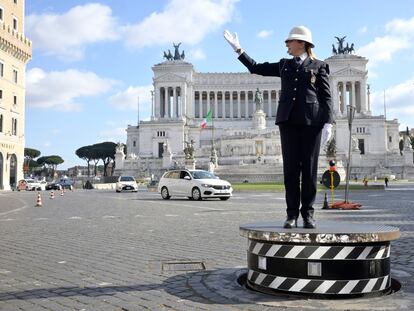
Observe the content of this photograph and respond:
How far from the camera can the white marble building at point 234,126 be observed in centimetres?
8369

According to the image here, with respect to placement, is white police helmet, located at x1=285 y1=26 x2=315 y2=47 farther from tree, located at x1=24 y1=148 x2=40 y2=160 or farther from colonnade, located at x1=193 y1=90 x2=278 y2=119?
tree, located at x1=24 y1=148 x2=40 y2=160

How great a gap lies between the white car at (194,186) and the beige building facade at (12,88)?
30575 mm

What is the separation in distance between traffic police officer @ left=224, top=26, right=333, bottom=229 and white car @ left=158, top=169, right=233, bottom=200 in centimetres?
1902

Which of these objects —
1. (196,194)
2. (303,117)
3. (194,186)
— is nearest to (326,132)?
(303,117)

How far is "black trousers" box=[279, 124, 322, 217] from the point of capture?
5977 mm

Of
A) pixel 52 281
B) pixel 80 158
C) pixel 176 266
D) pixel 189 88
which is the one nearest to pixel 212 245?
pixel 176 266

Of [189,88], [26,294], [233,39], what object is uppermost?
[189,88]

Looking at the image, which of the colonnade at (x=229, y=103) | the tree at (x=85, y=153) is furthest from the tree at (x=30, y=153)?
the colonnade at (x=229, y=103)

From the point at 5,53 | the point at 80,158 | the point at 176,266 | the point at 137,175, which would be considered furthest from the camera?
the point at 80,158

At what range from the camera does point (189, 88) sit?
372 ft

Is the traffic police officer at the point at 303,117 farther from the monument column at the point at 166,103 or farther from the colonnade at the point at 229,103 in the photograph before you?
the colonnade at the point at 229,103

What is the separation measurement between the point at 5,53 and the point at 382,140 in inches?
2898

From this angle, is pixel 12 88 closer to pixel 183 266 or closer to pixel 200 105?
pixel 183 266

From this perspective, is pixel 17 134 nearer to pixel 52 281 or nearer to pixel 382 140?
pixel 52 281
